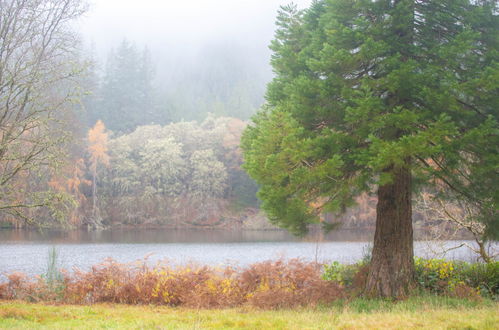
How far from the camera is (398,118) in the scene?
8250mm

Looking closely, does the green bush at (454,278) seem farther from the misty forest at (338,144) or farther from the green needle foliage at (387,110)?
the green needle foliage at (387,110)

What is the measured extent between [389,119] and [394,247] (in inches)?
125

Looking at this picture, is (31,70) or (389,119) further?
(31,70)

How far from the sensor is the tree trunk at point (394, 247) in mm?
9789

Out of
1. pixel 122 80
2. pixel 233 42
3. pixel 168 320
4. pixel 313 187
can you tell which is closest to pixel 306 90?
pixel 313 187

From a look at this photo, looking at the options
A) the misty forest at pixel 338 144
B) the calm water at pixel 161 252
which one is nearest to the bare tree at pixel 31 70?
the misty forest at pixel 338 144

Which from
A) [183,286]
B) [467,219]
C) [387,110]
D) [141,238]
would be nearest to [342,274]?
[467,219]

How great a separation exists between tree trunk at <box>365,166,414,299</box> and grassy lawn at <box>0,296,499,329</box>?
1.68 ft

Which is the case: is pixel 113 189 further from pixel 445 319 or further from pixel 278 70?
pixel 445 319

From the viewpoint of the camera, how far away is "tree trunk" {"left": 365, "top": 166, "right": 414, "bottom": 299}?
32.1 feet

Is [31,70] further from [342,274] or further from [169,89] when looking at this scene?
[169,89]

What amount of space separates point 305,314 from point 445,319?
2.34m

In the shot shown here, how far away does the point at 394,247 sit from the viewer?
9.86 metres

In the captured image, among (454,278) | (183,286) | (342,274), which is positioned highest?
(454,278)
